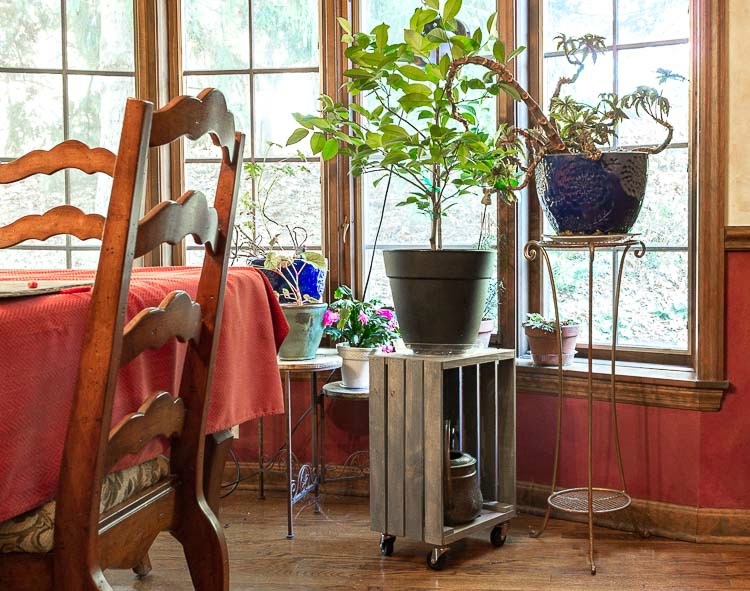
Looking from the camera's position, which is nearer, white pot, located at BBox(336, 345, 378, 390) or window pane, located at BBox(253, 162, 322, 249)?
white pot, located at BBox(336, 345, 378, 390)

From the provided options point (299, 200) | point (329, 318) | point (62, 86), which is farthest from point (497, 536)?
point (62, 86)

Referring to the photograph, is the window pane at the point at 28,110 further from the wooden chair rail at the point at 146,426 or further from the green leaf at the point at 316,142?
the wooden chair rail at the point at 146,426

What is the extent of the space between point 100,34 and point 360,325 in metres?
1.65

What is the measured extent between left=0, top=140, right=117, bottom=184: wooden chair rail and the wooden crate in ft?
3.80

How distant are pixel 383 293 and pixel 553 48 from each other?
45.4 inches

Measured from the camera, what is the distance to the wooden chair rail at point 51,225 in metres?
2.03

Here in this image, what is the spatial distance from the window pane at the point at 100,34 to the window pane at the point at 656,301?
7.12ft

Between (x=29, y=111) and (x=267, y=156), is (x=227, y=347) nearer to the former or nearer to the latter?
(x=267, y=156)

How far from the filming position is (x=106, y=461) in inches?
51.9

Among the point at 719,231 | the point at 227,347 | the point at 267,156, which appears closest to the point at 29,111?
the point at 267,156

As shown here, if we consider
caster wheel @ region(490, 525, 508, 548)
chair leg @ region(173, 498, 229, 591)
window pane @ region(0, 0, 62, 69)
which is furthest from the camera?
window pane @ region(0, 0, 62, 69)

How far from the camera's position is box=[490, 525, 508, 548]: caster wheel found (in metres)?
2.95

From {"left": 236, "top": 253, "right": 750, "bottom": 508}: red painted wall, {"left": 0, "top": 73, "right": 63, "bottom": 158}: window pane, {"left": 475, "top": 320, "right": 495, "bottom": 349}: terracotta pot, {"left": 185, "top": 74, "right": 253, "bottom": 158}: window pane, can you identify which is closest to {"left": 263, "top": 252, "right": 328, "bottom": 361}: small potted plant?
{"left": 475, "top": 320, "right": 495, "bottom": 349}: terracotta pot

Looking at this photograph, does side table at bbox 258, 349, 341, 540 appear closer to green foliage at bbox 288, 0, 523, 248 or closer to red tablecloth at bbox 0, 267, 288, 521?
green foliage at bbox 288, 0, 523, 248
